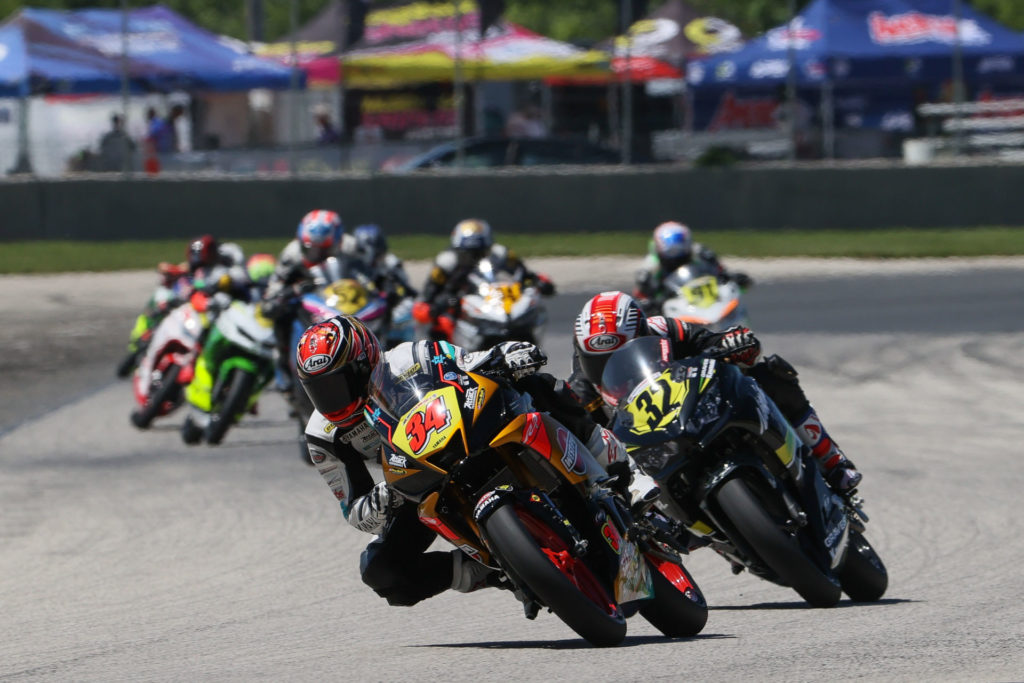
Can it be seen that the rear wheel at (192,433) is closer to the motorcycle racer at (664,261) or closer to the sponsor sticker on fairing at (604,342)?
the motorcycle racer at (664,261)

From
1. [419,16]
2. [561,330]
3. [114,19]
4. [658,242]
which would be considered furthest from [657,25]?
[658,242]

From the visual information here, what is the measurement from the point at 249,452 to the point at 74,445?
133 centimetres

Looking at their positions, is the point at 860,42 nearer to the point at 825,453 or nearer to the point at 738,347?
the point at 825,453

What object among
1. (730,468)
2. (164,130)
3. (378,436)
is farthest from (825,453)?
(164,130)

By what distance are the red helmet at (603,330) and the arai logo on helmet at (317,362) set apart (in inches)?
54.0

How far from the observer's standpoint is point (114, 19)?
29.0m

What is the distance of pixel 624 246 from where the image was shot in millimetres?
23688

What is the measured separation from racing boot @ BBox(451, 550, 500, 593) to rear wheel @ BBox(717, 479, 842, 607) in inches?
35.1

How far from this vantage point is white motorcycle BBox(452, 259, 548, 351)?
13.1 m

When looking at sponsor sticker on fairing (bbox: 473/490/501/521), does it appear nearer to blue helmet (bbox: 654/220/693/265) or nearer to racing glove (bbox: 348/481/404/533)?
racing glove (bbox: 348/481/404/533)

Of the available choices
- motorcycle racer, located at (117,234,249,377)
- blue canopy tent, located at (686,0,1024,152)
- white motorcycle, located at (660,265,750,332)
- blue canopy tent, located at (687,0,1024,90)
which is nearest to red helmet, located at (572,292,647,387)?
white motorcycle, located at (660,265,750,332)

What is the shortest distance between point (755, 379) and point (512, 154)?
1752 cm

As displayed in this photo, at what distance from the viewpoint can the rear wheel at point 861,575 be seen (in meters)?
7.01

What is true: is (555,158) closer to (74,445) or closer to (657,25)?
(657,25)
